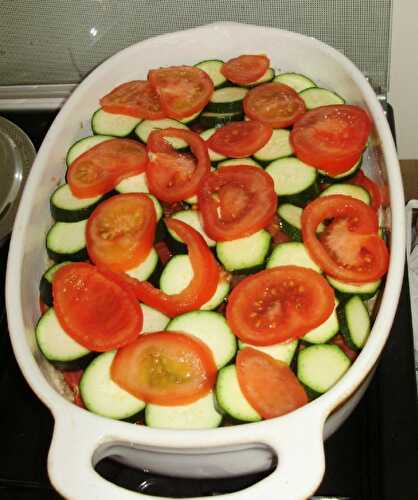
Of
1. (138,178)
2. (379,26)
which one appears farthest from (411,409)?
(379,26)

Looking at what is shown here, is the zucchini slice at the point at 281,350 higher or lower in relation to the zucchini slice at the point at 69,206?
lower

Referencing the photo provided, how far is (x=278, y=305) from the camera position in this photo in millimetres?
1098

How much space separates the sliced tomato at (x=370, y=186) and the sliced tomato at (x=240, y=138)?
200 mm

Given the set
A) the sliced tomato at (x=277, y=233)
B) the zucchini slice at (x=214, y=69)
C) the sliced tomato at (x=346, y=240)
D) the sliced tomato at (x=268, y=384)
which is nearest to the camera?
the sliced tomato at (x=268, y=384)

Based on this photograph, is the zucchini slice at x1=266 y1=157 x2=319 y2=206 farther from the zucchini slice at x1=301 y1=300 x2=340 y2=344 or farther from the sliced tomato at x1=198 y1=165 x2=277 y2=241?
the zucchini slice at x1=301 y1=300 x2=340 y2=344

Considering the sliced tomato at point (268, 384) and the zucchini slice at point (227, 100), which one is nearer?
the sliced tomato at point (268, 384)

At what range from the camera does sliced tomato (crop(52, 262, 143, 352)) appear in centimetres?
111

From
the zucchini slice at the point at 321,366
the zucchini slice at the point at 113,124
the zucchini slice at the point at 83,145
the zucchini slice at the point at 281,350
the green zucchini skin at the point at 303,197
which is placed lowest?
the zucchini slice at the point at 321,366

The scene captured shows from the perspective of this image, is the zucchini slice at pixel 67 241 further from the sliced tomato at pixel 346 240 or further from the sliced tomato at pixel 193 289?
the sliced tomato at pixel 346 240

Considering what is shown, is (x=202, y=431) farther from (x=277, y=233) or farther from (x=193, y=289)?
A: (x=277, y=233)

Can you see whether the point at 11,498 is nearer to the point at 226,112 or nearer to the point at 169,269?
the point at 169,269

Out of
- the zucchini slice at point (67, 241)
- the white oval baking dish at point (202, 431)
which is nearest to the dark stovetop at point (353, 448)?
the white oval baking dish at point (202, 431)

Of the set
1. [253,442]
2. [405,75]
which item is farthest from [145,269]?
[405,75]

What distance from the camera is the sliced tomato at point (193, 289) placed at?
45.1 inches
